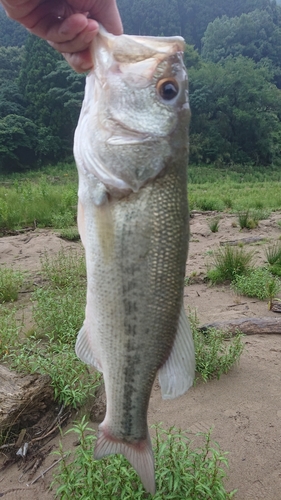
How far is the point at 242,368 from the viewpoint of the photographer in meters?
4.13

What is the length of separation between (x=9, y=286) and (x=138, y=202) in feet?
13.9

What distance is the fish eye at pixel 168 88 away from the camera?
1.72m

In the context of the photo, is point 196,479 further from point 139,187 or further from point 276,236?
point 276,236

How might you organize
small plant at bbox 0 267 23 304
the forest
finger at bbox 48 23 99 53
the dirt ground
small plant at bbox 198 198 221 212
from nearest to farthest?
1. finger at bbox 48 23 99 53
2. the dirt ground
3. small plant at bbox 0 267 23 304
4. small plant at bbox 198 198 221 212
5. the forest

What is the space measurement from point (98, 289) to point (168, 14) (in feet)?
317

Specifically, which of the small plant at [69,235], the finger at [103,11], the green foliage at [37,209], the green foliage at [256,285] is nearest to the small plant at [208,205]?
the green foliage at [37,209]

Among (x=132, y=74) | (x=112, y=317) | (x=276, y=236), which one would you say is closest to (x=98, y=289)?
(x=112, y=317)

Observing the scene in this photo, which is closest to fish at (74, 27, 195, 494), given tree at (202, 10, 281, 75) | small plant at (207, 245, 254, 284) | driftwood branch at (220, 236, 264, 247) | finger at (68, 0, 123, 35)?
finger at (68, 0, 123, 35)

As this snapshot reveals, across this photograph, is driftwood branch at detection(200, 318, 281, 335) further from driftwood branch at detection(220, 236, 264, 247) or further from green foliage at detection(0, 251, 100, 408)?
driftwood branch at detection(220, 236, 264, 247)

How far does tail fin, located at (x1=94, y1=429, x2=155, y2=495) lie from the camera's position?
1.83 meters

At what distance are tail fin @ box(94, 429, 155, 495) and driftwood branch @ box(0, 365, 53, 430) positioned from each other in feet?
5.11

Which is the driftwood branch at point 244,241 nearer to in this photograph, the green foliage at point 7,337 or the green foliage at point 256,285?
the green foliage at point 256,285

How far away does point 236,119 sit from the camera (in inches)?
1905

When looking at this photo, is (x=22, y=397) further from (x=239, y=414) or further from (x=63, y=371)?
(x=239, y=414)
